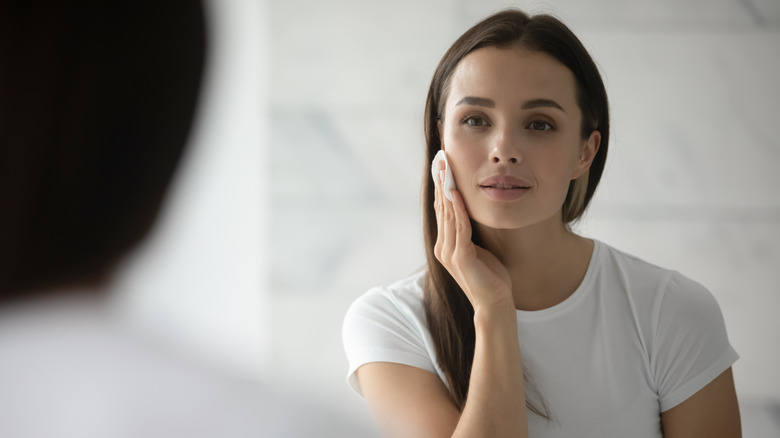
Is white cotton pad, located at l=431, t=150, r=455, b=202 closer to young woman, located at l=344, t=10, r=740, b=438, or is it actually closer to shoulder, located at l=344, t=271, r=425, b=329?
young woman, located at l=344, t=10, r=740, b=438

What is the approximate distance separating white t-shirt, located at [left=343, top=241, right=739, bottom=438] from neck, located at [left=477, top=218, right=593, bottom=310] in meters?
0.02

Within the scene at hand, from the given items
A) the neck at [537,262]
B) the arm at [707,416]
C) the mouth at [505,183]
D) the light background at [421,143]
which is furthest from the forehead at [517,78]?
the light background at [421,143]

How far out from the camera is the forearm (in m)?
1.03

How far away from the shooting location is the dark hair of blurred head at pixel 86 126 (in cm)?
26

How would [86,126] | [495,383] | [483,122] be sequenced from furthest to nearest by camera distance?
[483,122] < [495,383] < [86,126]

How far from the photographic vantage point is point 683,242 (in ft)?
7.06

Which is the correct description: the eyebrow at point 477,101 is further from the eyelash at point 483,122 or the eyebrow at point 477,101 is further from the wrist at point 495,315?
the wrist at point 495,315

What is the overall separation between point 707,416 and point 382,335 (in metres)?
0.53

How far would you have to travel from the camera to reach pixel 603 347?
118 cm

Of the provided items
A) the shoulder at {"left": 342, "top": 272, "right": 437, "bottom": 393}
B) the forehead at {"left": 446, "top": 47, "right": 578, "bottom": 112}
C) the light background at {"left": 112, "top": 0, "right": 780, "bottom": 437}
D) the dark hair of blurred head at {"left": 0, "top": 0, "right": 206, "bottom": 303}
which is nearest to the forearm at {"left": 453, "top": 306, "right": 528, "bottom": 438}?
the shoulder at {"left": 342, "top": 272, "right": 437, "bottom": 393}

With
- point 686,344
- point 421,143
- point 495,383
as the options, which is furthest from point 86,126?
point 421,143

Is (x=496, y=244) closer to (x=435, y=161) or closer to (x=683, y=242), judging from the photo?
(x=435, y=161)

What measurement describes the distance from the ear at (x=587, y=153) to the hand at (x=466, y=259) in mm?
201

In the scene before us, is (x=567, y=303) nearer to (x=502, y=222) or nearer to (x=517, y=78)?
(x=502, y=222)
